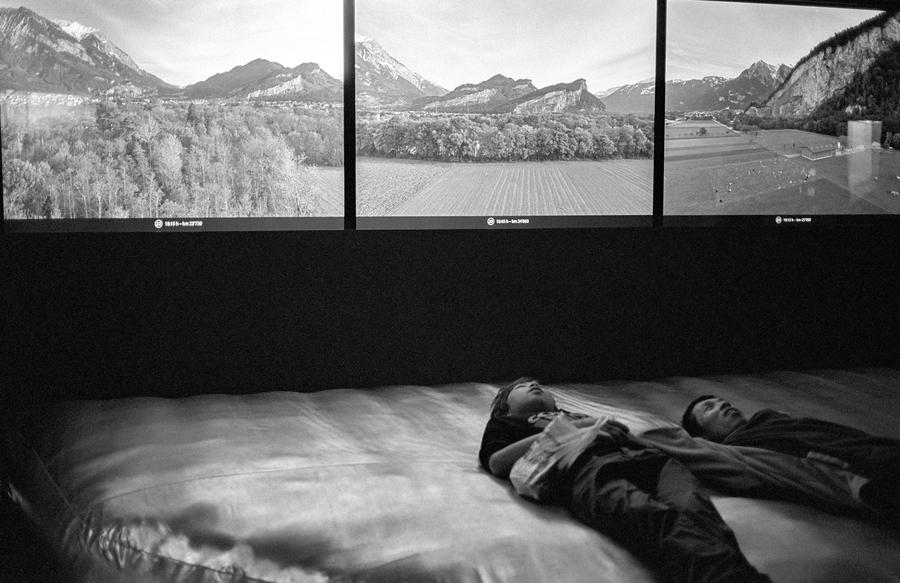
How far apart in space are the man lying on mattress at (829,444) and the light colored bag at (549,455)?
0.42m

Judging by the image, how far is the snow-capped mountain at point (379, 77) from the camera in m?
3.89

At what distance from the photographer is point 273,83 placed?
12.6 ft

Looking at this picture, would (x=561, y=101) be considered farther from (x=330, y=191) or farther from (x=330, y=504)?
(x=330, y=504)

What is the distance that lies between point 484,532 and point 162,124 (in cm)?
244

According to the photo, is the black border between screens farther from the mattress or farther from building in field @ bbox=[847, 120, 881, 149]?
the mattress

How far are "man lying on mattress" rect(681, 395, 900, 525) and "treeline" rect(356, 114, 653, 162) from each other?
1.92 meters

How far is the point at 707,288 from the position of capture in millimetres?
4418

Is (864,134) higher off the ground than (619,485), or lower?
higher

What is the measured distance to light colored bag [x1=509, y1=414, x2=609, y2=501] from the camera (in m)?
2.20

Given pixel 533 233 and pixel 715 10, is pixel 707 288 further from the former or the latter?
pixel 715 10

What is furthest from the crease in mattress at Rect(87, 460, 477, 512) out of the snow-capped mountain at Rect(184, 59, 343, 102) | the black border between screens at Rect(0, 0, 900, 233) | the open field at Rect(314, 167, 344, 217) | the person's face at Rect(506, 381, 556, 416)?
the snow-capped mountain at Rect(184, 59, 343, 102)

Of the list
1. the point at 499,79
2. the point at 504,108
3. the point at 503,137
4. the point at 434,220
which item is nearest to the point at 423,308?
the point at 434,220

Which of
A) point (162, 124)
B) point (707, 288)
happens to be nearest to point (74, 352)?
point (162, 124)

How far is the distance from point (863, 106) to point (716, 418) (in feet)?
9.06
